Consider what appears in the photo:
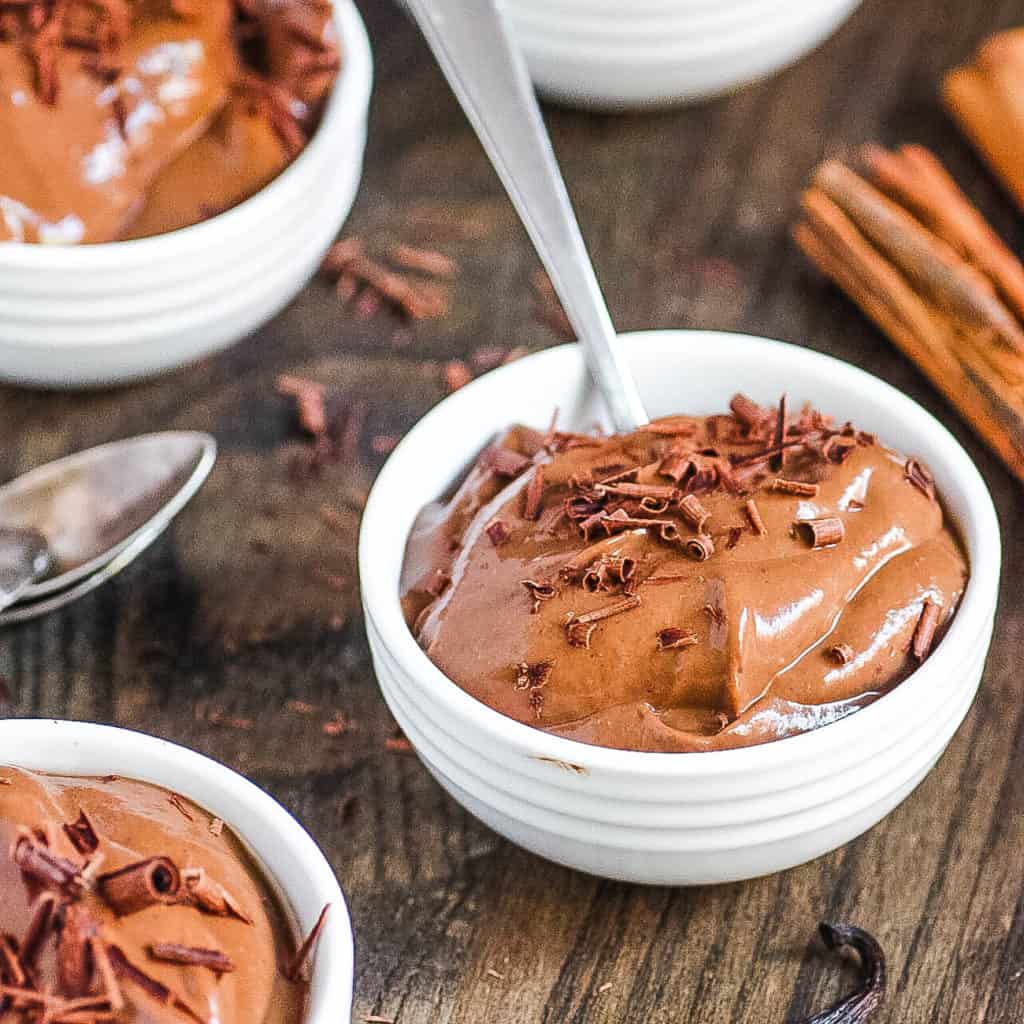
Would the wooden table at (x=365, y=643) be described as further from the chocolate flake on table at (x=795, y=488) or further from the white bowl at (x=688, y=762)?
the chocolate flake on table at (x=795, y=488)

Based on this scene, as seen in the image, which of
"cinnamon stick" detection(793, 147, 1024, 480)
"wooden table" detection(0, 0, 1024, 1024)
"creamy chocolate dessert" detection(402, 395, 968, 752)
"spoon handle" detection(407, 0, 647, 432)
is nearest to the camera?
"creamy chocolate dessert" detection(402, 395, 968, 752)

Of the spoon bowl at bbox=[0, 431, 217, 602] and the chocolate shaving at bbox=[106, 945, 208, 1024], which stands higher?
the chocolate shaving at bbox=[106, 945, 208, 1024]

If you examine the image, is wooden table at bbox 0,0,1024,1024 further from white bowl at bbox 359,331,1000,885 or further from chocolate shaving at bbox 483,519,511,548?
chocolate shaving at bbox 483,519,511,548

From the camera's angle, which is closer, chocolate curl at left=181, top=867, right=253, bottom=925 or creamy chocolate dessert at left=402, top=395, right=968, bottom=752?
chocolate curl at left=181, top=867, right=253, bottom=925

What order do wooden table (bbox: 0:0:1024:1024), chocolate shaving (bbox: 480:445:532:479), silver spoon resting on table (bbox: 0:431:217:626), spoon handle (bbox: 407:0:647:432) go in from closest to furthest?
wooden table (bbox: 0:0:1024:1024) < chocolate shaving (bbox: 480:445:532:479) < spoon handle (bbox: 407:0:647:432) < silver spoon resting on table (bbox: 0:431:217:626)

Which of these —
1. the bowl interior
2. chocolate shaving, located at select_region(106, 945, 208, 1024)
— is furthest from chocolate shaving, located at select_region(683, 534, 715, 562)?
chocolate shaving, located at select_region(106, 945, 208, 1024)

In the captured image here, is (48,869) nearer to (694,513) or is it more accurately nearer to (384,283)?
(694,513)

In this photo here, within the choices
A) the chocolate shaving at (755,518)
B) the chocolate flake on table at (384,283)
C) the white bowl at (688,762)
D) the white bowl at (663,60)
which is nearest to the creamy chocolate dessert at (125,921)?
the white bowl at (688,762)

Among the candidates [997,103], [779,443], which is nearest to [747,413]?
[779,443]
